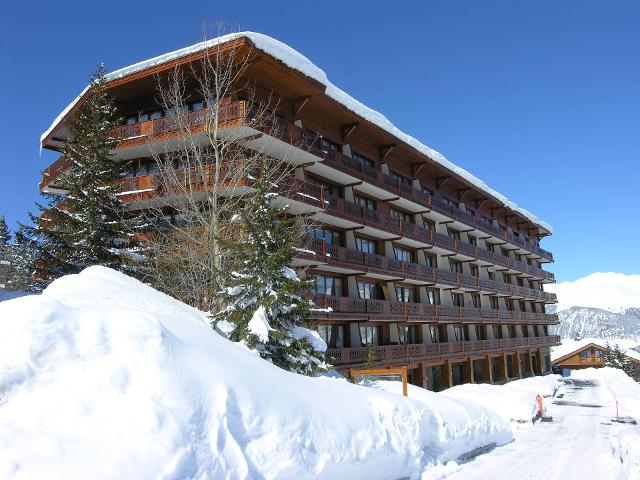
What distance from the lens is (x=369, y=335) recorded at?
3050 cm

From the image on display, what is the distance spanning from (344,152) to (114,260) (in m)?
15.4

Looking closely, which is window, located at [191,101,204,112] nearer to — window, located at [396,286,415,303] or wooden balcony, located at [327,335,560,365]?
wooden balcony, located at [327,335,560,365]

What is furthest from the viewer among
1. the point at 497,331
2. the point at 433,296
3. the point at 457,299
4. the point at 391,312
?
the point at 497,331

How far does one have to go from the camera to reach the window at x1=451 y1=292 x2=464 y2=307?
1683 inches

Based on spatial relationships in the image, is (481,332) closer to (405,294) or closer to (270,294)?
Result: (405,294)

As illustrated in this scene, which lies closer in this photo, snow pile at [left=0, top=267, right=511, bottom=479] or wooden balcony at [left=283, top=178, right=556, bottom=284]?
snow pile at [left=0, top=267, right=511, bottom=479]

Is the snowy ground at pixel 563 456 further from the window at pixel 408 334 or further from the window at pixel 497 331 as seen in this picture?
the window at pixel 497 331

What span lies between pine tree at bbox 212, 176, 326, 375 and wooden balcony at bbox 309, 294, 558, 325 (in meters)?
3.37

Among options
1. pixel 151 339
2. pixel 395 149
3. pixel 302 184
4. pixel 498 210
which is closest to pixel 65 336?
pixel 151 339

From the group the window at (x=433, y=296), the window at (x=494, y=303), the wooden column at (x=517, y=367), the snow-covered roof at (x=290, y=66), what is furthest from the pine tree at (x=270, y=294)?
the wooden column at (x=517, y=367)

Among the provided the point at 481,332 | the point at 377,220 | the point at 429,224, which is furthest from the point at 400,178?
the point at 481,332

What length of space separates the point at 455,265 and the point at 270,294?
33.0 m


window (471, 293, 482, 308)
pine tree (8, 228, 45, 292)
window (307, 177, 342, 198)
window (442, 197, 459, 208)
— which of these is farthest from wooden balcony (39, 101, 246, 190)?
window (471, 293, 482, 308)

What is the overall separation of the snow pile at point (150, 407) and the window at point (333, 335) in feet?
54.6
